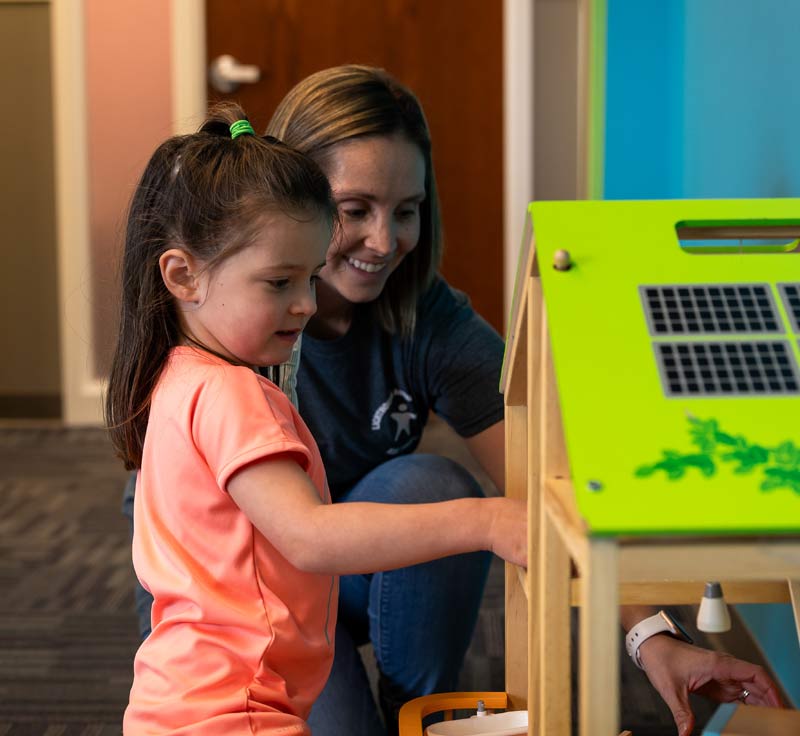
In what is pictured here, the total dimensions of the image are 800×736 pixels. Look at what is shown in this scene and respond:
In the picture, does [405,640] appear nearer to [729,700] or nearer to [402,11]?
[729,700]

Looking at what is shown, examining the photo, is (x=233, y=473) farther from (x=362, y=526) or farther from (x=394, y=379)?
(x=394, y=379)

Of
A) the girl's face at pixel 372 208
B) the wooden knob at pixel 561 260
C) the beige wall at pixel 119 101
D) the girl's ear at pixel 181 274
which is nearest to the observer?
the wooden knob at pixel 561 260

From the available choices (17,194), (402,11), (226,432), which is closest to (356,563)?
(226,432)

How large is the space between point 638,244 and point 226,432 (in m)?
0.35

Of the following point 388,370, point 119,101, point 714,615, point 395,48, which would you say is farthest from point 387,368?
point 119,101

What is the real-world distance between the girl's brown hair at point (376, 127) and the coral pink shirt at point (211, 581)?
0.41 m

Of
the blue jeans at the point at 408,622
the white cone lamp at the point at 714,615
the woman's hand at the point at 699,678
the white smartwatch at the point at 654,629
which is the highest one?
the white cone lamp at the point at 714,615

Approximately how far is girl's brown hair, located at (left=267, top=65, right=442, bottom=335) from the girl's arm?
515 mm

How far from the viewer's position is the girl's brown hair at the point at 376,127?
127 centimetres

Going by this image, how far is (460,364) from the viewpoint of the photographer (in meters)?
1.37

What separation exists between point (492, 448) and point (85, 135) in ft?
7.85

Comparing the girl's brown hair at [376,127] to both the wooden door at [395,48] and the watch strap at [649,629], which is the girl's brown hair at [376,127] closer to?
the watch strap at [649,629]

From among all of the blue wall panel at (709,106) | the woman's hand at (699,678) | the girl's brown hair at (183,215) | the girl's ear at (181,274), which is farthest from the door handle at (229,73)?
the woman's hand at (699,678)

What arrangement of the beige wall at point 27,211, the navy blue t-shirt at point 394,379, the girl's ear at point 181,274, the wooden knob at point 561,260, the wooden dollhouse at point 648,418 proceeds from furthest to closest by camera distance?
the beige wall at point 27,211, the navy blue t-shirt at point 394,379, the girl's ear at point 181,274, the wooden knob at point 561,260, the wooden dollhouse at point 648,418
